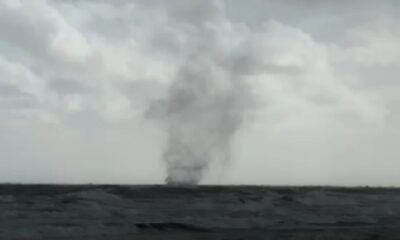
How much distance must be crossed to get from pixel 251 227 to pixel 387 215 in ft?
84.2

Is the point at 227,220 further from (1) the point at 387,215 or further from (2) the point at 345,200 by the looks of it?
(2) the point at 345,200

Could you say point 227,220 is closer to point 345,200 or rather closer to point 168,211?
point 168,211

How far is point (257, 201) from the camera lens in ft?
292

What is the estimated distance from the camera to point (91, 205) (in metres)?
70.9

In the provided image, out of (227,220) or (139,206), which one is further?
(139,206)

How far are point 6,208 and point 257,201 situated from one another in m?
32.0

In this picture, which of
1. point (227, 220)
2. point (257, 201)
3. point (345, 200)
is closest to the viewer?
point (227, 220)

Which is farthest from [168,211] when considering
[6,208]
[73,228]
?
[73,228]

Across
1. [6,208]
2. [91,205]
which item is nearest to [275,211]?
[91,205]

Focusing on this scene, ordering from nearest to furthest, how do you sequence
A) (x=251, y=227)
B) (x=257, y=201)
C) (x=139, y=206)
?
1. (x=251, y=227)
2. (x=139, y=206)
3. (x=257, y=201)

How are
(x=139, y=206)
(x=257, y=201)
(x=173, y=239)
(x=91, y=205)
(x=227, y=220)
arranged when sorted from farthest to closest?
(x=257, y=201), (x=139, y=206), (x=91, y=205), (x=227, y=220), (x=173, y=239)

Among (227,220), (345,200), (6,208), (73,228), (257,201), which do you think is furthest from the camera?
(345,200)

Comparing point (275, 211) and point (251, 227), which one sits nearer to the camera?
point (251, 227)

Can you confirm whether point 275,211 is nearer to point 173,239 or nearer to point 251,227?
point 251,227
